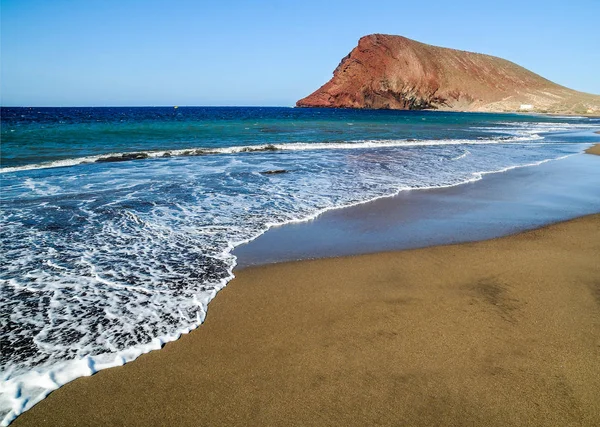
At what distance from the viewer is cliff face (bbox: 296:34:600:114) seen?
115m

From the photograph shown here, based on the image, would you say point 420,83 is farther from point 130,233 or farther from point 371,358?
point 371,358

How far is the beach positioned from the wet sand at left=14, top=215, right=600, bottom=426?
1cm

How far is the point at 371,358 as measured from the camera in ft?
11.1

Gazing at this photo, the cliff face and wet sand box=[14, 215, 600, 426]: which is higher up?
the cliff face

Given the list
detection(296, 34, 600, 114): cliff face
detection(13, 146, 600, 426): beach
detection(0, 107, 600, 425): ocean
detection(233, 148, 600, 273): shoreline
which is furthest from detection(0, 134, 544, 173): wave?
detection(296, 34, 600, 114): cliff face

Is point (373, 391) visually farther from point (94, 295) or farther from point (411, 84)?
point (411, 84)

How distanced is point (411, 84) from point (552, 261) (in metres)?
120

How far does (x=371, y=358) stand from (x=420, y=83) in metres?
124

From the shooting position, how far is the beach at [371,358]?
9.15ft

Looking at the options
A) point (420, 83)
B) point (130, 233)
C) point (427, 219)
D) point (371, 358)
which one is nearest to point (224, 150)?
point (130, 233)

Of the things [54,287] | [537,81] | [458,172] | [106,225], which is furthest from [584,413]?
[537,81]

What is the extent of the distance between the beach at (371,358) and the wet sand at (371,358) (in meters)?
0.01

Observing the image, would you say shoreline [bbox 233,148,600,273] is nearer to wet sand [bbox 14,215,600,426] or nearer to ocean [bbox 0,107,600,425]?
ocean [bbox 0,107,600,425]

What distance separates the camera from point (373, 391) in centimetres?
297
